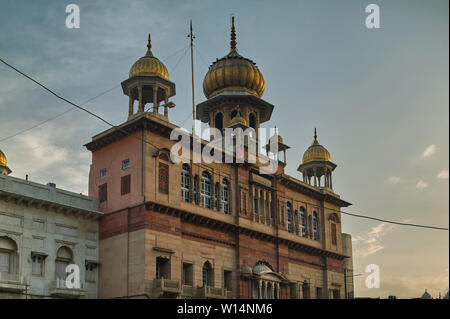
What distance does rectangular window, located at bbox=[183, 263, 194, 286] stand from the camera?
32594mm

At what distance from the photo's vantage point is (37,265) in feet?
96.2

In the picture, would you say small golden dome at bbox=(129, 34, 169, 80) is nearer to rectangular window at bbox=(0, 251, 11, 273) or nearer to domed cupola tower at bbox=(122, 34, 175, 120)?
domed cupola tower at bbox=(122, 34, 175, 120)

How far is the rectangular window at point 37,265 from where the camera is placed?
2910cm

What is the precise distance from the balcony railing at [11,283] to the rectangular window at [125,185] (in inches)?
262

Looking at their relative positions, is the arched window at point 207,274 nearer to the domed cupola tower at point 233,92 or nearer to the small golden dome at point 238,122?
the small golden dome at point 238,122

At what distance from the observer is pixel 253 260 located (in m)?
36.8

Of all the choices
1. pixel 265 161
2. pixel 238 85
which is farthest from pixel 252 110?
pixel 265 161

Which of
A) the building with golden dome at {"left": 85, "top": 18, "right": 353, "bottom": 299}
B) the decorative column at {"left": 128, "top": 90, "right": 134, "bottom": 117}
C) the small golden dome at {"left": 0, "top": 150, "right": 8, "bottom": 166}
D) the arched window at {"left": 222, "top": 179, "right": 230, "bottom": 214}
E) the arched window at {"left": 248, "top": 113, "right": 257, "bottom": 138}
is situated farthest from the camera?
the small golden dome at {"left": 0, "top": 150, "right": 8, "bottom": 166}

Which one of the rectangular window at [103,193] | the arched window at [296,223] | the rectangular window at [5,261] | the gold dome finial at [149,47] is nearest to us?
the rectangular window at [5,261]

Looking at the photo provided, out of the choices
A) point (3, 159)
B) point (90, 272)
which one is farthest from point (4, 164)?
point (90, 272)

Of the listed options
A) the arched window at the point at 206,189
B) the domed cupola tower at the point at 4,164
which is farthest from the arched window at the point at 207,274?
the domed cupola tower at the point at 4,164

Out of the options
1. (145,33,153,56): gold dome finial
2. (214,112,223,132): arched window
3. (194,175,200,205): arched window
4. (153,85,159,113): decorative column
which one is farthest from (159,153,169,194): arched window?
(214,112,223,132): arched window

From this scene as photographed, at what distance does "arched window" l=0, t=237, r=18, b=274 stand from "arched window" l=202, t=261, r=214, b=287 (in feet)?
32.8

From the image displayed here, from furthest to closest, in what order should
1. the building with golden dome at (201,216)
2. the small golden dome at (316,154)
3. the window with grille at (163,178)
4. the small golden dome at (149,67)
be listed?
the small golden dome at (316,154) → the small golden dome at (149,67) → the window with grille at (163,178) → the building with golden dome at (201,216)
